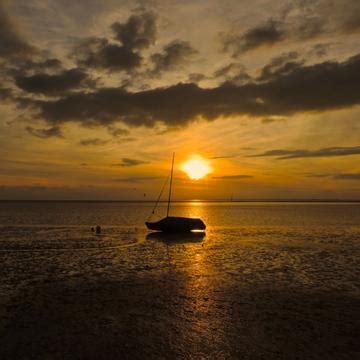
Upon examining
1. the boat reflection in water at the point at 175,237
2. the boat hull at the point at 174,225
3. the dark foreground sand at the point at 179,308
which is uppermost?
the boat hull at the point at 174,225

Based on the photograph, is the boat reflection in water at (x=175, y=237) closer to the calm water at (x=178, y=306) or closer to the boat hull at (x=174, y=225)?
the boat hull at (x=174, y=225)

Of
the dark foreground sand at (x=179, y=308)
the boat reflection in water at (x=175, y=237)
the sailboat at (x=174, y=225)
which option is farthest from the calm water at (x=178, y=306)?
the sailboat at (x=174, y=225)

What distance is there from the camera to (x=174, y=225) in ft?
197

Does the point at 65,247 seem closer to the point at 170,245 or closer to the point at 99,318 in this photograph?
the point at 170,245

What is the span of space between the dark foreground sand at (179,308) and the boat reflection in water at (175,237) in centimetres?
1741

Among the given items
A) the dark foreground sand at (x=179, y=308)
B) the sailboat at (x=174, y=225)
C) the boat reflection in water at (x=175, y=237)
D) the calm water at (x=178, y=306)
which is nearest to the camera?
the dark foreground sand at (x=179, y=308)

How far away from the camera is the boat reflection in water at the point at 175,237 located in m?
51.2

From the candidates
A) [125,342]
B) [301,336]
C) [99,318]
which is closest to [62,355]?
[125,342]

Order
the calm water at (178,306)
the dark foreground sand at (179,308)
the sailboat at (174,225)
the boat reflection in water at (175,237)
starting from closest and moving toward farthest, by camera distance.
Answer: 1. the dark foreground sand at (179,308)
2. the calm water at (178,306)
3. the boat reflection in water at (175,237)
4. the sailboat at (174,225)

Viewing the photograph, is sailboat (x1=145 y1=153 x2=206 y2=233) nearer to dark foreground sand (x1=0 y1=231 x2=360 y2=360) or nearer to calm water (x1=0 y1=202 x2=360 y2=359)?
calm water (x1=0 y1=202 x2=360 y2=359)

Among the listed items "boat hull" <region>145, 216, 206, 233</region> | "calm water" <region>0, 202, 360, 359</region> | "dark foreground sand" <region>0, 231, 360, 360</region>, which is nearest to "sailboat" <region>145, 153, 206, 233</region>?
"boat hull" <region>145, 216, 206, 233</region>

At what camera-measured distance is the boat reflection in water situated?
168 ft

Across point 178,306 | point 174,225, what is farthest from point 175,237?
point 178,306

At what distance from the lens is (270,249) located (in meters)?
41.5
